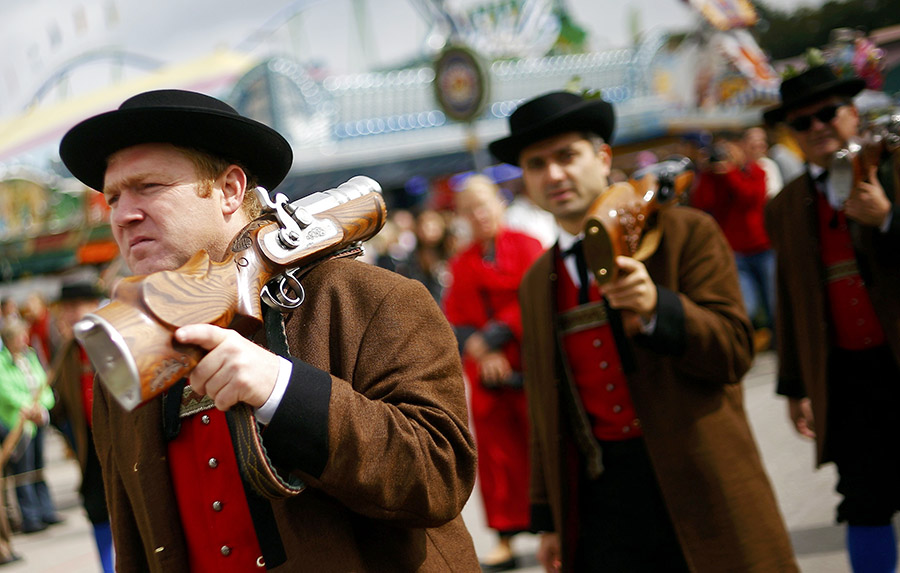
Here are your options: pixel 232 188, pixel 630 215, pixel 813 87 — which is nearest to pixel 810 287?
pixel 813 87

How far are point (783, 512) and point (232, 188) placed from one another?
4208mm

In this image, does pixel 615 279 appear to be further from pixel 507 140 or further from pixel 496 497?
pixel 496 497

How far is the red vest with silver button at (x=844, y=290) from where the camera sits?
328 centimetres

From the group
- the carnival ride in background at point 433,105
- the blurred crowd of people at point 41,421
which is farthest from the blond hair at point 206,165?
the carnival ride in background at point 433,105

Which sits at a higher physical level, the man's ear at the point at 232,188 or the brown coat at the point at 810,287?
the man's ear at the point at 232,188

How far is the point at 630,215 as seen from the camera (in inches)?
98.4

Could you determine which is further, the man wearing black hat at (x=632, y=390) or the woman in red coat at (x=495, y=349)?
the woman in red coat at (x=495, y=349)

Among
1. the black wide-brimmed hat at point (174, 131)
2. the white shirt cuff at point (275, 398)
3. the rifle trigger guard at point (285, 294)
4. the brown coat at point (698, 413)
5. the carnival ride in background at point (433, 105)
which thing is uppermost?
the carnival ride in background at point (433, 105)

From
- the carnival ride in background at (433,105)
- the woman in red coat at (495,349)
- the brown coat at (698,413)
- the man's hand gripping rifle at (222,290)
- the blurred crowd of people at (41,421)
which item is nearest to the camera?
the man's hand gripping rifle at (222,290)

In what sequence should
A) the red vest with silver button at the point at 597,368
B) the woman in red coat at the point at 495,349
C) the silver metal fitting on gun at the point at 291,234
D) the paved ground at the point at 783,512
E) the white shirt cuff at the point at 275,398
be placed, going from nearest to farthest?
the white shirt cuff at the point at 275,398 → the silver metal fitting on gun at the point at 291,234 → the red vest with silver button at the point at 597,368 → the paved ground at the point at 783,512 → the woman in red coat at the point at 495,349

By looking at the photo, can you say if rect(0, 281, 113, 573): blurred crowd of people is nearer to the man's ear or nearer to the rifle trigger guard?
the man's ear

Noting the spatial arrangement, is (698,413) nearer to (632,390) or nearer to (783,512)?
(632,390)

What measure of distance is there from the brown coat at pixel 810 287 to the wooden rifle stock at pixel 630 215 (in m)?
0.79

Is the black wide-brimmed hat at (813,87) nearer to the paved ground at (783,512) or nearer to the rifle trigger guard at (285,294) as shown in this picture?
the paved ground at (783,512)
